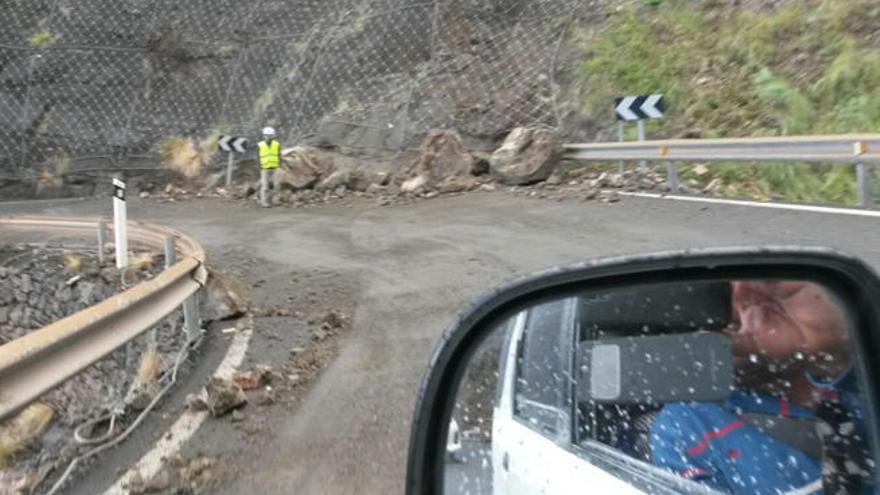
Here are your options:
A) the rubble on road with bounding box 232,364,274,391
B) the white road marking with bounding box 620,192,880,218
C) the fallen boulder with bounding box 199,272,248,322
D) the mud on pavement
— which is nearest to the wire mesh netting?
the white road marking with bounding box 620,192,880,218

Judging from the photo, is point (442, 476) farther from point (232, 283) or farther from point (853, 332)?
point (232, 283)

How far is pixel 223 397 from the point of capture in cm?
520

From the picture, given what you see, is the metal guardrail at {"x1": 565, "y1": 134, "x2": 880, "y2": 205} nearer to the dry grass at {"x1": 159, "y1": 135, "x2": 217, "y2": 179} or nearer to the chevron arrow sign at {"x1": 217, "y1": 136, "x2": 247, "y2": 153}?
the chevron arrow sign at {"x1": 217, "y1": 136, "x2": 247, "y2": 153}

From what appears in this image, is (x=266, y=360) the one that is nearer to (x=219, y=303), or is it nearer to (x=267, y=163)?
(x=219, y=303)

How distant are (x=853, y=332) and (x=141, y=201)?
70.6ft

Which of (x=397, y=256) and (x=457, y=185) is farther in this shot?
(x=457, y=185)

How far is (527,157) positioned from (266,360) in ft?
35.9

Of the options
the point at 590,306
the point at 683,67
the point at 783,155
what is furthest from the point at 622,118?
the point at 590,306

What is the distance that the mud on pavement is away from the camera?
439cm

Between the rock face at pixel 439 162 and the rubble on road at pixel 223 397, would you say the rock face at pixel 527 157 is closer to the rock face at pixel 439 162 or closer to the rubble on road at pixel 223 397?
the rock face at pixel 439 162

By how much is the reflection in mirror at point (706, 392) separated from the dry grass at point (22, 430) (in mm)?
3692

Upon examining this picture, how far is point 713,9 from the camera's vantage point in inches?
707

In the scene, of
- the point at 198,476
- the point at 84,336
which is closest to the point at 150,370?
the point at 84,336

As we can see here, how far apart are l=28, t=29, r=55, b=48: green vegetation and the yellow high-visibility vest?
12029mm
